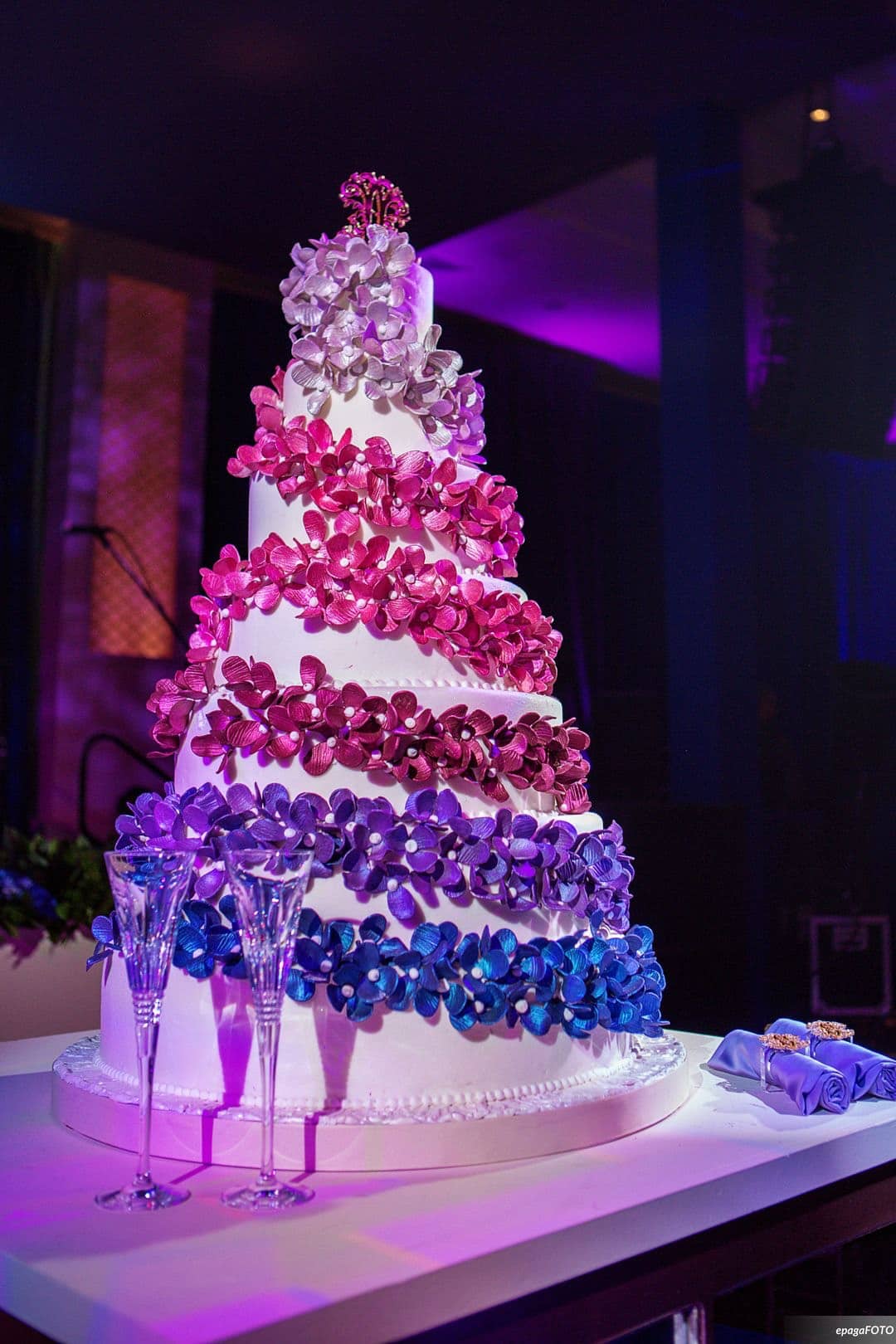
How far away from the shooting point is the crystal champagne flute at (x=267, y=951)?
1233 millimetres

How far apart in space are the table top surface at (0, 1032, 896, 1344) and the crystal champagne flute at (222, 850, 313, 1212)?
0.03 metres

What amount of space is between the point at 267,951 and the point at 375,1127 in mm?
276

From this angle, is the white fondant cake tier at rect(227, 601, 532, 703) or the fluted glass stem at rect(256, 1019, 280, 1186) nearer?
the fluted glass stem at rect(256, 1019, 280, 1186)

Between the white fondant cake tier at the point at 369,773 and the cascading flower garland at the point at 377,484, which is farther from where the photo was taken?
the cascading flower garland at the point at 377,484

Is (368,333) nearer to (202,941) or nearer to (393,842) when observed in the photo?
(393,842)

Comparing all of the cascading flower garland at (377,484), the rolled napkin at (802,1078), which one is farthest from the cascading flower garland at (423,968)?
the cascading flower garland at (377,484)

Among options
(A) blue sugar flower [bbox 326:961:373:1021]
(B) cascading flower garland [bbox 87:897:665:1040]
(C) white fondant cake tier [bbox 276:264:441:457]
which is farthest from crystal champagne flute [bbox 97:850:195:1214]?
(C) white fondant cake tier [bbox 276:264:441:457]

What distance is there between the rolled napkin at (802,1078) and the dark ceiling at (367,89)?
3.25 m

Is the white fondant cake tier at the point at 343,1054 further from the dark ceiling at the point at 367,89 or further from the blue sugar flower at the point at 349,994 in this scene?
the dark ceiling at the point at 367,89

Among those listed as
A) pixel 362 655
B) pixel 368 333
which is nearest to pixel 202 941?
pixel 362 655

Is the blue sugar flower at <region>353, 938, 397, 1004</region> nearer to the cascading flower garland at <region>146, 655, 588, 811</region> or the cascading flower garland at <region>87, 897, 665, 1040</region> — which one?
the cascading flower garland at <region>87, 897, 665, 1040</region>

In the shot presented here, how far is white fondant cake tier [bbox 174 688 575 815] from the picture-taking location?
1.55 meters

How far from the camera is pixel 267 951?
49.1 inches

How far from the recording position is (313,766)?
1.54 m
